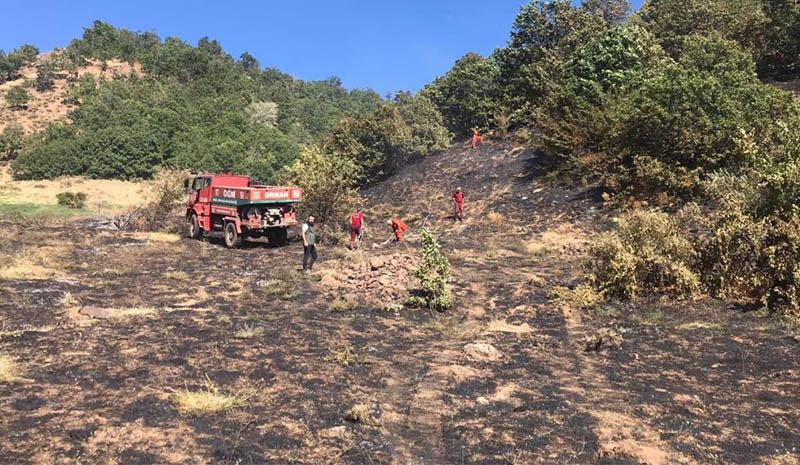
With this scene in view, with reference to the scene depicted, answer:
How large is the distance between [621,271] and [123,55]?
98282mm

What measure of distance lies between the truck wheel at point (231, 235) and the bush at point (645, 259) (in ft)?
39.3

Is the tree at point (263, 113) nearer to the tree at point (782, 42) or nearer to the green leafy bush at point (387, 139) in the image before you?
the green leafy bush at point (387, 139)

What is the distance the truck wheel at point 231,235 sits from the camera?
17.8 metres

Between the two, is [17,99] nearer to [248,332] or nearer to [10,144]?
[10,144]

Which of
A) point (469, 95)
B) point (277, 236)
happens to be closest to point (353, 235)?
point (277, 236)

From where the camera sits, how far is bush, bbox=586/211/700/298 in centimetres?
1026

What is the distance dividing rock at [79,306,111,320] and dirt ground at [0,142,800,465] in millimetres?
48

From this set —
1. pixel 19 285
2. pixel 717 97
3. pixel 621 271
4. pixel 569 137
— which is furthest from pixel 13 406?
pixel 569 137

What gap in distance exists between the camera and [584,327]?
937cm

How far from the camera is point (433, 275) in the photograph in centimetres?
1091

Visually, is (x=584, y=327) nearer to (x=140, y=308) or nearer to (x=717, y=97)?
(x=140, y=308)

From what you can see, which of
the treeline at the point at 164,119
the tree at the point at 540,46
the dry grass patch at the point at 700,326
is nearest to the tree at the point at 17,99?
the treeline at the point at 164,119

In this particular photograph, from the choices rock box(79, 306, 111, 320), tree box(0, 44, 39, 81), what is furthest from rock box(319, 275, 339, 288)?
tree box(0, 44, 39, 81)

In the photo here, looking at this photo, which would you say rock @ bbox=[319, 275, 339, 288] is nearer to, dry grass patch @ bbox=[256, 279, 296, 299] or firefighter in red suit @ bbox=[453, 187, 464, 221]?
dry grass patch @ bbox=[256, 279, 296, 299]
